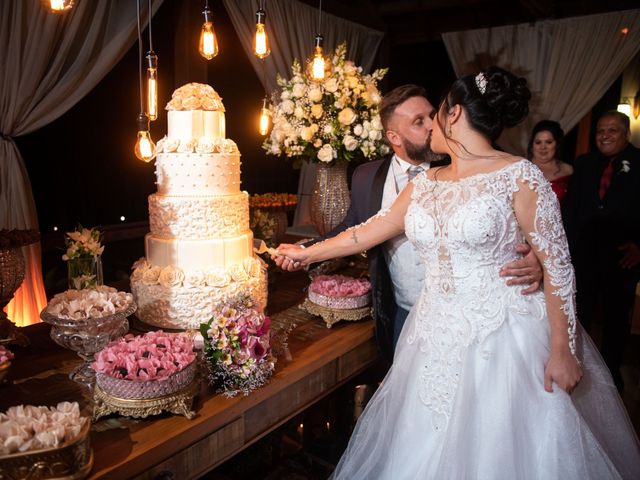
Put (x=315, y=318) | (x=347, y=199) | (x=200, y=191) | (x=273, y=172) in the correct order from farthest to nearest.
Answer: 1. (x=273, y=172)
2. (x=347, y=199)
3. (x=315, y=318)
4. (x=200, y=191)

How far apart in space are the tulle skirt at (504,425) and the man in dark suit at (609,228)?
7.97ft

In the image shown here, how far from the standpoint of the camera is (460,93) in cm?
205

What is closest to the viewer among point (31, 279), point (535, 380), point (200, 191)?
point (535, 380)

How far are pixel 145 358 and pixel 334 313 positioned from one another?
1240 mm

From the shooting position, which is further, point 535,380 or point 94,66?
point 94,66

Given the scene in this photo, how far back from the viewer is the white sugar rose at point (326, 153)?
3.23 metres

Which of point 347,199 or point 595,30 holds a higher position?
point 595,30

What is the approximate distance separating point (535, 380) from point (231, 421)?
1.14 m

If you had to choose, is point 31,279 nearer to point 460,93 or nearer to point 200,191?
point 200,191

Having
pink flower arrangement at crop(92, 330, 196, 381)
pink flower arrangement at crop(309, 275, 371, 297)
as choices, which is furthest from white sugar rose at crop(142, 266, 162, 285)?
pink flower arrangement at crop(309, 275, 371, 297)

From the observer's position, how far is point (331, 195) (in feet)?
11.5

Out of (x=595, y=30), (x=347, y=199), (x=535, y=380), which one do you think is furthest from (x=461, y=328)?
(x=595, y=30)

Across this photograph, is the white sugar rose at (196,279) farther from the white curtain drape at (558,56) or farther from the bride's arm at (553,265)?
the white curtain drape at (558,56)

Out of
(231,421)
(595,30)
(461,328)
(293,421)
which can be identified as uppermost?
(595,30)
